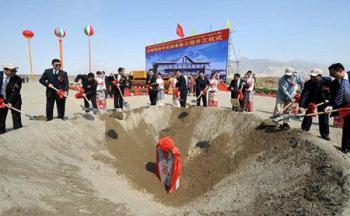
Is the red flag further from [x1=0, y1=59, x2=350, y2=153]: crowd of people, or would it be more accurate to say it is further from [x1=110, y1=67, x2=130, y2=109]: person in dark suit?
[x1=110, y1=67, x2=130, y2=109]: person in dark suit

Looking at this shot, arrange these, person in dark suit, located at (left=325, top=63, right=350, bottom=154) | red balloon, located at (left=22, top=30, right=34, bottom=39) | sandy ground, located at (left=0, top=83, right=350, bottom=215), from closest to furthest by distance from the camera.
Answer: sandy ground, located at (left=0, top=83, right=350, bottom=215)
person in dark suit, located at (left=325, top=63, right=350, bottom=154)
red balloon, located at (left=22, top=30, right=34, bottom=39)

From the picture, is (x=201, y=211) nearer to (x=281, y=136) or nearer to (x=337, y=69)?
(x=281, y=136)

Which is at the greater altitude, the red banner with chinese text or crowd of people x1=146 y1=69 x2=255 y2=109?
the red banner with chinese text

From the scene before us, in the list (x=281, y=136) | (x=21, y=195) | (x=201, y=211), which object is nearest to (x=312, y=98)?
(x=281, y=136)

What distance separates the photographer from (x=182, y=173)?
5574 millimetres

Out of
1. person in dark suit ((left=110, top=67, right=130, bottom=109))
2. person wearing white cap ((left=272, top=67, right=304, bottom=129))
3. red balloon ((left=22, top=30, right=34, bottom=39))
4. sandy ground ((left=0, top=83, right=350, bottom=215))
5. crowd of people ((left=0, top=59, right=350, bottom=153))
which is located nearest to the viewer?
sandy ground ((left=0, top=83, right=350, bottom=215))

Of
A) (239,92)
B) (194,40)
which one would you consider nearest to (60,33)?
(194,40)

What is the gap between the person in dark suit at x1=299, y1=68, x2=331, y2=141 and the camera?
5.49 metres

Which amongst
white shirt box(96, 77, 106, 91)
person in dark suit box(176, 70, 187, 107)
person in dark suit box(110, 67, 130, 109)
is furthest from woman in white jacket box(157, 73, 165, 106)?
white shirt box(96, 77, 106, 91)

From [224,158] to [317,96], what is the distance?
2.56m

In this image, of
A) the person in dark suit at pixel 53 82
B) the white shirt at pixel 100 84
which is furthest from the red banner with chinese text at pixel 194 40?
the person in dark suit at pixel 53 82

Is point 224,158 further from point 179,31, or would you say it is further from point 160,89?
point 179,31

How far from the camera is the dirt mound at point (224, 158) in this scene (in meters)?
3.24

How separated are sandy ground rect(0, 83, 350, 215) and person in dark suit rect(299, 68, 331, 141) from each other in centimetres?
73
